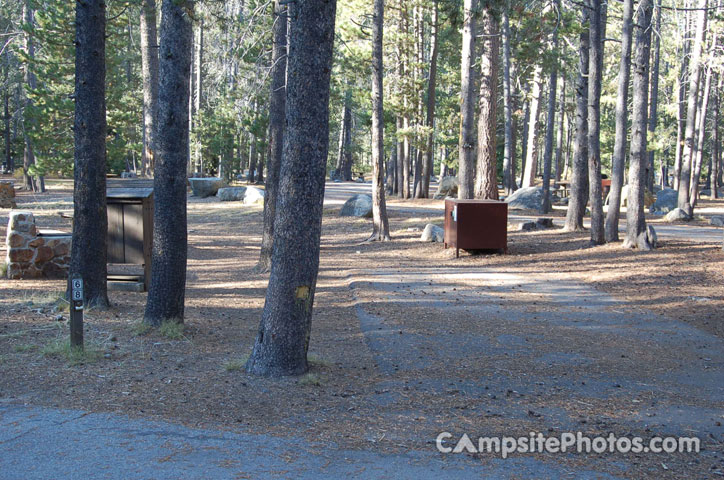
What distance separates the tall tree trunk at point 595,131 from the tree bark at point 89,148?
38.0 feet

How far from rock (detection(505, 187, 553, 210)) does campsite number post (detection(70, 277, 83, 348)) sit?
23.0 m

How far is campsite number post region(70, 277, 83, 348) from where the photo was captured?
6.05m

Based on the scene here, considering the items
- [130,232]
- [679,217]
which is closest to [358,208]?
[679,217]

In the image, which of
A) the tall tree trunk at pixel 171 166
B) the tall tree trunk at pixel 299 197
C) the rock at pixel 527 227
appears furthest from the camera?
the rock at pixel 527 227

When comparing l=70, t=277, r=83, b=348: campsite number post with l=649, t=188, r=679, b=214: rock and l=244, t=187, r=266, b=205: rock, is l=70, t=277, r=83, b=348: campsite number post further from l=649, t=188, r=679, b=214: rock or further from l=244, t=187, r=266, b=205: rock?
l=649, t=188, r=679, b=214: rock

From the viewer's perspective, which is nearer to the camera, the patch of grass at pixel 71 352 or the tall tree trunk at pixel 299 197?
the tall tree trunk at pixel 299 197

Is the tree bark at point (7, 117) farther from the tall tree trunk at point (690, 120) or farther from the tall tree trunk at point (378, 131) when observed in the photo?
the tall tree trunk at point (690, 120)

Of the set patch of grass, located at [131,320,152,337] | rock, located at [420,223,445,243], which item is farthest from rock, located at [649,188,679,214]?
patch of grass, located at [131,320,152,337]

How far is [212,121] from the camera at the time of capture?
131 ft

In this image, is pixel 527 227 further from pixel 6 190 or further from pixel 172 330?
pixel 6 190

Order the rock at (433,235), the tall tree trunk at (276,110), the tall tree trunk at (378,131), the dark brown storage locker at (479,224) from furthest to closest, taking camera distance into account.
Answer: the rock at (433,235)
the tall tree trunk at (378,131)
the dark brown storage locker at (479,224)
the tall tree trunk at (276,110)

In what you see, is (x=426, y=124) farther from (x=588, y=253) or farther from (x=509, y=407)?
(x=509, y=407)

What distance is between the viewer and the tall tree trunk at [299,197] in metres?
5.84

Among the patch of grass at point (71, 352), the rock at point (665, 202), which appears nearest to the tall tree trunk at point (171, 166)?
the patch of grass at point (71, 352)
